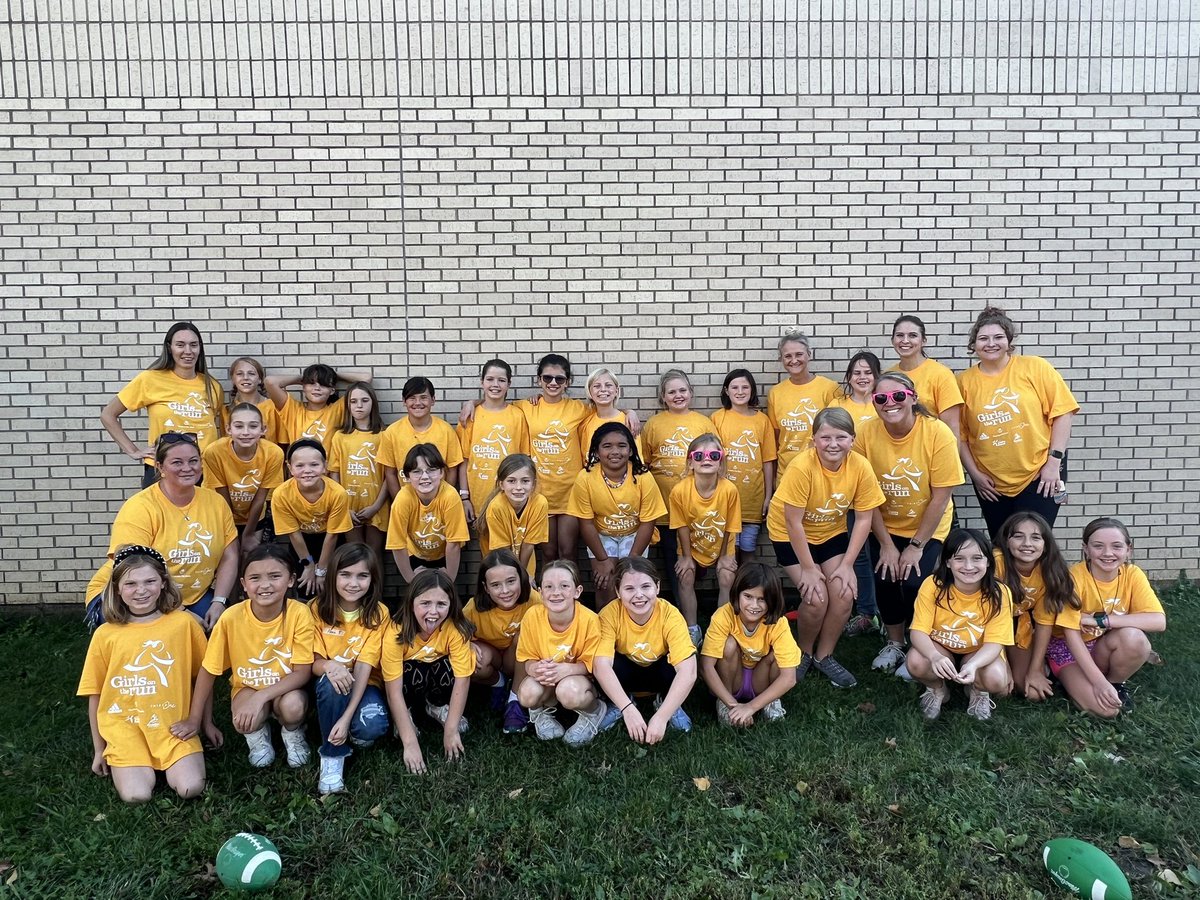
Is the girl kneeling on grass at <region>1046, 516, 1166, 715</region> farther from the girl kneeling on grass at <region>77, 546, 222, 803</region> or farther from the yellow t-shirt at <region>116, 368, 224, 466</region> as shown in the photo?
the yellow t-shirt at <region>116, 368, 224, 466</region>

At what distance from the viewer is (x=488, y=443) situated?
592cm

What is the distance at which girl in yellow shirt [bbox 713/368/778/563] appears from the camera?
6094mm

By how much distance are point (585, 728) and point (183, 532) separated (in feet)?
8.98

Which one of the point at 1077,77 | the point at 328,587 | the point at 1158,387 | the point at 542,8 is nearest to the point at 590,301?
the point at 542,8

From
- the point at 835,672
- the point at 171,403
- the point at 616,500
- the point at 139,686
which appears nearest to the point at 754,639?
the point at 835,672

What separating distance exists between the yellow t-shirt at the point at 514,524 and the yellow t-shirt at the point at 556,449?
21.7 inches

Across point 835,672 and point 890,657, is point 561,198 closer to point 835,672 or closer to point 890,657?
point 835,672

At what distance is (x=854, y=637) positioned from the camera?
5797 mm

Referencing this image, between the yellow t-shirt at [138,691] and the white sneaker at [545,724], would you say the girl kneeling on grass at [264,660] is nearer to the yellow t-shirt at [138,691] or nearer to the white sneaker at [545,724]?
the yellow t-shirt at [138,691]

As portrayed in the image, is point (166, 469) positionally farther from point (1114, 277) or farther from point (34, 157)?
point (1114, 277)

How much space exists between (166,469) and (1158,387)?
25.0 feet

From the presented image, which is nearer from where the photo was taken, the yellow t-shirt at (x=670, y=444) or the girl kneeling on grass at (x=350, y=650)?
the girl kneeling on grass at (x=350, y=650)

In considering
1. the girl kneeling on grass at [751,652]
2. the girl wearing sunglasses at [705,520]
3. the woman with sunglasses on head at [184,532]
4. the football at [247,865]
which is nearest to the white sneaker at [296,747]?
the football at [247,865]

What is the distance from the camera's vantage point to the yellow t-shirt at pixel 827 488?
5.06 m
